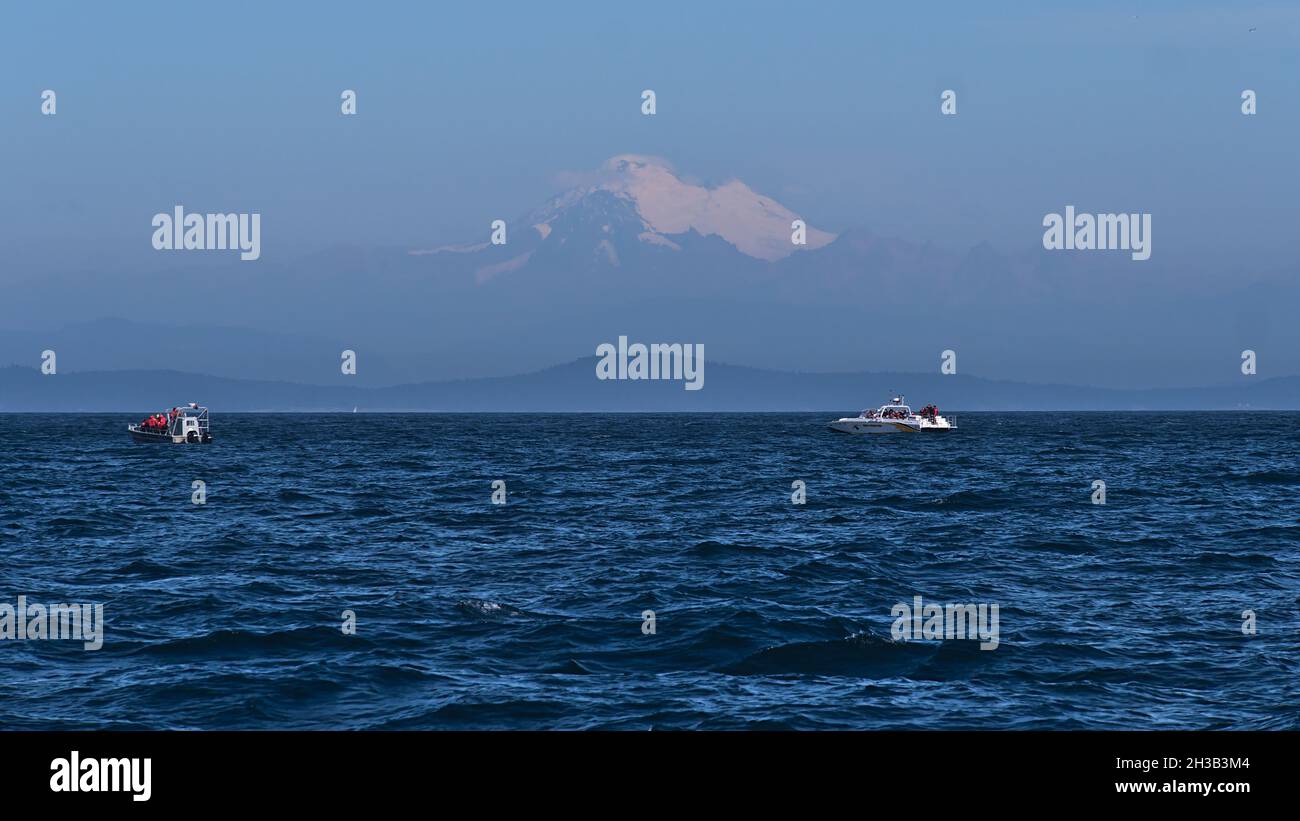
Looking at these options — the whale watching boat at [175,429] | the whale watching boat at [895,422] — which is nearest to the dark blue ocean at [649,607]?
the whale watching boat at [175,429]

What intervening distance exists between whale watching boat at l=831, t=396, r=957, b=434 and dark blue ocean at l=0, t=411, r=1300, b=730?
97.9 m

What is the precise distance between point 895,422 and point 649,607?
14067 centimetres

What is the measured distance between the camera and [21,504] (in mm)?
59688

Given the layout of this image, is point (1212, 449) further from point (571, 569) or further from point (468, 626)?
point (468, 626)

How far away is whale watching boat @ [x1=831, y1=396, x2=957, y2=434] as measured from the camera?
166375 millimetres

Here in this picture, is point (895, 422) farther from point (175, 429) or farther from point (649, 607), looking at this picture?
point (649, 607)

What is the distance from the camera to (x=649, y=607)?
29.4 metres

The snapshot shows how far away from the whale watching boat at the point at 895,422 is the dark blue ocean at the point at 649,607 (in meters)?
97.9

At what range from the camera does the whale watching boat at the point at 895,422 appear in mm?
166375

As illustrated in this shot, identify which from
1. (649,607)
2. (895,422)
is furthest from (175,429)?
(649,607)

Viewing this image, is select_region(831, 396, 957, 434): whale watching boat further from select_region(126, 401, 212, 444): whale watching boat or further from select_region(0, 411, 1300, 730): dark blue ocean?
select_region(0, 411, 1300, 730): dark blue ocean

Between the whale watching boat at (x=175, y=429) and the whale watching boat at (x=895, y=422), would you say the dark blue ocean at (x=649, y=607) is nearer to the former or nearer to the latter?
the whale watching boat at (x=175, y=429)
